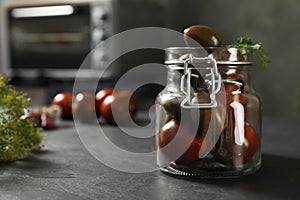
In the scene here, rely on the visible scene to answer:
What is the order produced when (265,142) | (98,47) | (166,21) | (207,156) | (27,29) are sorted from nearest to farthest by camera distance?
(207,156), (265,142), (98,47), (27,29), (166,21)

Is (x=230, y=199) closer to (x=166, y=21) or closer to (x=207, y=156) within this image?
(x=207, y=156)

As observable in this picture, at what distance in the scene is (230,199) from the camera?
543 millimetres

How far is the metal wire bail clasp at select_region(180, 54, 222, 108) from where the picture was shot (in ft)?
2.00

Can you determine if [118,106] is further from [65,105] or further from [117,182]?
[117,182]

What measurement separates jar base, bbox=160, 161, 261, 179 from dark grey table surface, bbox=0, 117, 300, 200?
0.01 meters

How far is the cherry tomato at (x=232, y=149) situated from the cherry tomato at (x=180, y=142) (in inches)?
1.2

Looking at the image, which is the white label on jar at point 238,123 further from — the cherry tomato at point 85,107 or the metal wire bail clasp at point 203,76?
the cherry tomato at point 85,107

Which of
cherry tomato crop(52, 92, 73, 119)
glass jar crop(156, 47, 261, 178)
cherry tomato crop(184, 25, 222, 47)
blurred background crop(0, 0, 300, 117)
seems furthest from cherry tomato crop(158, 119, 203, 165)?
blurred background crop(0, 0, 300, 117)

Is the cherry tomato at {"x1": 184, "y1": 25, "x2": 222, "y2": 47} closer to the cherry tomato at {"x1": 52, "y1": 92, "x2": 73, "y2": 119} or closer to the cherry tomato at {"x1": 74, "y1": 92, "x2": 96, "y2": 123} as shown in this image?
the cherry tomato at {"x1": 74, "y1": 92, "x2": 96, "y2": 123}

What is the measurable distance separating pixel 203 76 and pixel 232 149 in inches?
Answer: 4.3

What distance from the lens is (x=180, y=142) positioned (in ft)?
2.10

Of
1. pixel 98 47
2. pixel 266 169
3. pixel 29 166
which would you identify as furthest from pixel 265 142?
pixel 98 47

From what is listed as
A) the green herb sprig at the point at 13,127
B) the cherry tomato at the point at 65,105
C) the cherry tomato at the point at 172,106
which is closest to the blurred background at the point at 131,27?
the cherry tomato at the point at 65,105

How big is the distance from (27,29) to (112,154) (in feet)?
6.70
